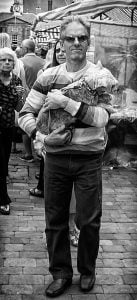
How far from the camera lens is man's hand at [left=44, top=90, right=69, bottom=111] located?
304cm

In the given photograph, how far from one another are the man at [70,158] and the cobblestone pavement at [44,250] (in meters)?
0.18

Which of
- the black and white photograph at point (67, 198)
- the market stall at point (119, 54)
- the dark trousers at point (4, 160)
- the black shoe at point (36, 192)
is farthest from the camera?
the market stall at point (119, 54)

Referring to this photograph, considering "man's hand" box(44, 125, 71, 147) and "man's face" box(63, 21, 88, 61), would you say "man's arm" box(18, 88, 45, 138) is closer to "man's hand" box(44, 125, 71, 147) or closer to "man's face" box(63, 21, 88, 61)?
"man's hand" box(44, 125, 71, 147)

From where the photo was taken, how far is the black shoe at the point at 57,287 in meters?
3.52

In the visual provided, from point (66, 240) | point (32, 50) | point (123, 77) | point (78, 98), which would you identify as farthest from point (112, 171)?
point (78, 98)

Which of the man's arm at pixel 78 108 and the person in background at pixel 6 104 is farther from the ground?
the man's arm at pixel 78 108

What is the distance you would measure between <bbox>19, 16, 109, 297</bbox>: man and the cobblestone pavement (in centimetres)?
18

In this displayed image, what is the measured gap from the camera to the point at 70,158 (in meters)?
3.33

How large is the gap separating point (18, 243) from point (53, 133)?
5.68 feet

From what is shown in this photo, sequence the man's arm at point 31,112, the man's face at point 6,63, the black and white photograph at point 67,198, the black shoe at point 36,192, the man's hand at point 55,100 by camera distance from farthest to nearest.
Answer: the black shoe at point 36,192 < the man's face at point 6,63 < the man's arm at point 31,112 < the black and white photograph at point 67,198 < the man's hand at point 55,100

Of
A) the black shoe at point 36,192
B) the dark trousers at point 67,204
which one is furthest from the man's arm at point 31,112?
the black shoe at point 36,192

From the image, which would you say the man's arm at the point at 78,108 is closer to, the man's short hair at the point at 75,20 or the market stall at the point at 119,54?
the man's short hair at the point at 75,20

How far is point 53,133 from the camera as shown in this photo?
318 centimetres

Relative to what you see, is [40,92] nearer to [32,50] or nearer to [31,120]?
[31,120]
